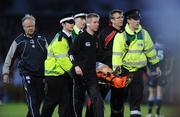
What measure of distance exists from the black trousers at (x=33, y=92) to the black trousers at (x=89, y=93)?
30.5 inches

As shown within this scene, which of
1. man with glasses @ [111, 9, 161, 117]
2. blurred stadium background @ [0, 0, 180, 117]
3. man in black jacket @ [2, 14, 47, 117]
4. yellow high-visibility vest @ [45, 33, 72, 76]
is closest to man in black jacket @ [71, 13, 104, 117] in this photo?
yellow high-visibility vest @ [45, 33, 72, 76]

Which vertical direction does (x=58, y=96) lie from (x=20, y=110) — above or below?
above

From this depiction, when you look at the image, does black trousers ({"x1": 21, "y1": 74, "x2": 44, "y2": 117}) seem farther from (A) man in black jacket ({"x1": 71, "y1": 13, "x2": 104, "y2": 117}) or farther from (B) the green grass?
(B) the green grass

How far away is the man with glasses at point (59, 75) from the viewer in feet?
49.1

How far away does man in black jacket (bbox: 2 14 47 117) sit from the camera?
14461mm

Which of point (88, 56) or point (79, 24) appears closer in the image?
point (88, 56)

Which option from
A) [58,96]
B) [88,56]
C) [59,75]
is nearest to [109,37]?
[88,56]

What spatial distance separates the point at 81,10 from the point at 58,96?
41.2 ft

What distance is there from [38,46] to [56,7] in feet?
43.6

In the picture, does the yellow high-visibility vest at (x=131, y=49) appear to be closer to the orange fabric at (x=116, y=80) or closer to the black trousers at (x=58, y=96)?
the orange fabric at (x=116, y=80)

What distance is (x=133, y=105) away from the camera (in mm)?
14828

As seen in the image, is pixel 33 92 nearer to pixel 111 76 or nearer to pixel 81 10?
pixel 111 76

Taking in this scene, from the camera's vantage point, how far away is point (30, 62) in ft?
47.6

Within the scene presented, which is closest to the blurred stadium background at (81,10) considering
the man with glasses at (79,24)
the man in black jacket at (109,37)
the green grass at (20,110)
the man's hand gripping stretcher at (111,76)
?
the green grass at (20,110)
